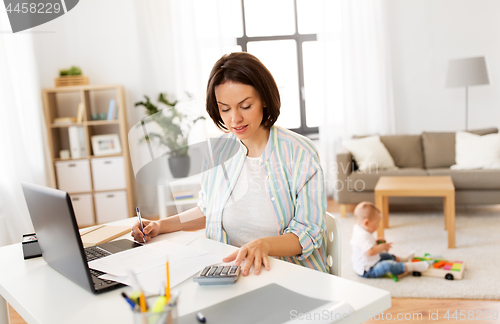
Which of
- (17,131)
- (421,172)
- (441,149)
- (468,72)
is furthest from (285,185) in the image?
(468,72)

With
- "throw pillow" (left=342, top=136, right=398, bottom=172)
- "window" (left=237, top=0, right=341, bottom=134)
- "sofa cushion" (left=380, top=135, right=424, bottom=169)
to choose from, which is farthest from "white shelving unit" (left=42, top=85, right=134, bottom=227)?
"sofa cushion" (left=380, top=135, right=424, bottom=169)

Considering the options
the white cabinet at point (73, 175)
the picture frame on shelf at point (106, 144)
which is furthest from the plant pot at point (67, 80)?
the white cabinet at point (73, 175)

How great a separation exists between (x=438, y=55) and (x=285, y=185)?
14.6 feet

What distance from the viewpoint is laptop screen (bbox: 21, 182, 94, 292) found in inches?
36.5

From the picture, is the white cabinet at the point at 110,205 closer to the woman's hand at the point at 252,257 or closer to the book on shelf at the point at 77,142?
the book on shelf at the point at 77,142

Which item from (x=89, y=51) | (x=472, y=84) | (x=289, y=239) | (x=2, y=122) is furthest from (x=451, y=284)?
(x=89, y=51)

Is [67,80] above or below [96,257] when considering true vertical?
above

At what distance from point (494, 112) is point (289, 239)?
15.3 ft

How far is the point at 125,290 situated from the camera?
101cm

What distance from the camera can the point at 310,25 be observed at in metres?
5.22

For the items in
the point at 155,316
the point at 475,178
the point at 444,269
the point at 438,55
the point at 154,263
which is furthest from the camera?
the point at 438,55

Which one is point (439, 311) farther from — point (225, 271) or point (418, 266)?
point (225, 271)

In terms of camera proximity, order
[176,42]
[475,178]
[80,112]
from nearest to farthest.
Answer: [475,178] → [80,112] → [176,42]

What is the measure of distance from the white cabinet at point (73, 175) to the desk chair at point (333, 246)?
3455 millimetres
